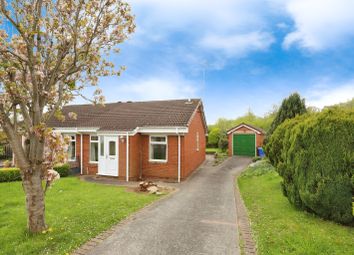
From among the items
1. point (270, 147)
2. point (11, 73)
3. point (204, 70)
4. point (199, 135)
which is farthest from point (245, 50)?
point (11, 73)

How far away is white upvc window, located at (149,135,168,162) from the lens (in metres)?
15.2

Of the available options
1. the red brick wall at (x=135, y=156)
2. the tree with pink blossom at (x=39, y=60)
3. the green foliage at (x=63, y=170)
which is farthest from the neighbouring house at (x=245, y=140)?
the tree with pink blossom at (x=39, y=60)

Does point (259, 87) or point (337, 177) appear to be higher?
point (259, 87)

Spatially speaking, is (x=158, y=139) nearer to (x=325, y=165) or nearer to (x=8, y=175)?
(x=8, y=175)

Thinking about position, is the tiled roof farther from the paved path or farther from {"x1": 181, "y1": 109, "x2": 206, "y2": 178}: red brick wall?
the paved path

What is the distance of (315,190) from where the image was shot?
7.09 m

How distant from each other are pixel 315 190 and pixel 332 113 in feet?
8.43

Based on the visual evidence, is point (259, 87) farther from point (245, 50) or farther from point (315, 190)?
point (315, 190)

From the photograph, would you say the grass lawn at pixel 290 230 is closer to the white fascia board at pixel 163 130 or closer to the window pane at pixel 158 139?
the white fascia board at pixel 163 130

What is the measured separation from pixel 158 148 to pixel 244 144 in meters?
15.4

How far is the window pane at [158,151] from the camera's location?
50.1ft

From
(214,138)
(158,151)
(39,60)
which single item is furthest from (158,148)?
(214,138)

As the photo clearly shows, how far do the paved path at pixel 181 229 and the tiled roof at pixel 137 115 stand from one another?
6311mm

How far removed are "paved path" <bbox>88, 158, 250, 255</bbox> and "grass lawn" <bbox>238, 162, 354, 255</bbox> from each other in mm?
743
